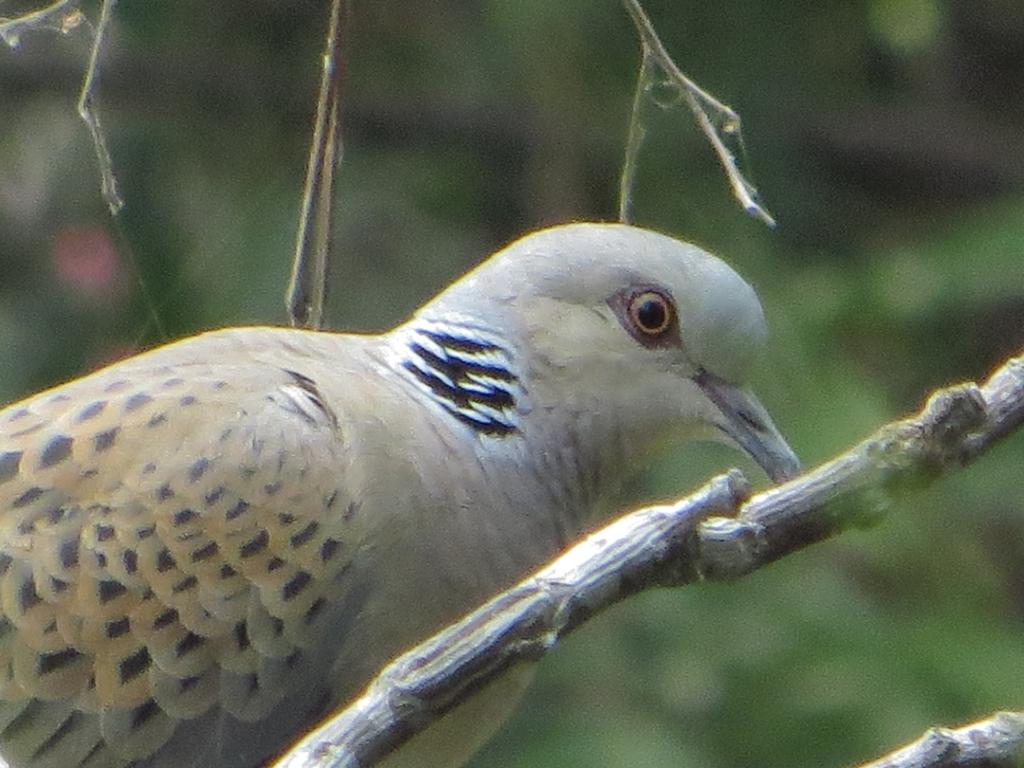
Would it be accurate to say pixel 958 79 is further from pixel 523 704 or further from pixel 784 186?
pixel 523 704

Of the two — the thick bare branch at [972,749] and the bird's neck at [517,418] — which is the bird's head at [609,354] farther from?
the thick bare branch at [972,749]

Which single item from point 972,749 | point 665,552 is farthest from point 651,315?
point 972,749

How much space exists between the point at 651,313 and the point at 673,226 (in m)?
2.14

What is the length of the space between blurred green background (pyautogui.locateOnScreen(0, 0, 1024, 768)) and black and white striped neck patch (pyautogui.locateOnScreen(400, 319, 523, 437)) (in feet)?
4.46

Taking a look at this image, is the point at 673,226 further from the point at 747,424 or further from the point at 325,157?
the point at 325,157

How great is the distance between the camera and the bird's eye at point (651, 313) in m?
3.41

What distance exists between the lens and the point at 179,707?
10.4 feet

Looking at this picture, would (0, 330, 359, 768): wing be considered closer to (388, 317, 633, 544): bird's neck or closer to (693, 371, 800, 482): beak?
(388, 317, 633, 544): bird's neck

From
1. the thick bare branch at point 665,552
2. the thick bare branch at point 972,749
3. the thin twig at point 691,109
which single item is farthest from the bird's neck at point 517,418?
the thick bare branch at point 972,749

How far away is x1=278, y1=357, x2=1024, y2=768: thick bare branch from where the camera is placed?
89.5 inches

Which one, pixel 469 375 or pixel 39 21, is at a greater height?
pixel 39 21

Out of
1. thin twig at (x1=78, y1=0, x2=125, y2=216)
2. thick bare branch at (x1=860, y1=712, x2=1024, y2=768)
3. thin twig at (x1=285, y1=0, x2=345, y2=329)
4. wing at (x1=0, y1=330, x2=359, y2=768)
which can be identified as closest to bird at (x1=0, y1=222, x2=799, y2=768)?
wing at (x1=0, y1=330, x2=359, y2=768)

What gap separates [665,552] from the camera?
2375mm

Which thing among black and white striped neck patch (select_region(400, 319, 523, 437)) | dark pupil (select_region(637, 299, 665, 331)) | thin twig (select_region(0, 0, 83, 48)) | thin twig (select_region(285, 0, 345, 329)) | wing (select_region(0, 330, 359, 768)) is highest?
thin twig (select_region(0, 0, 83, 48))
